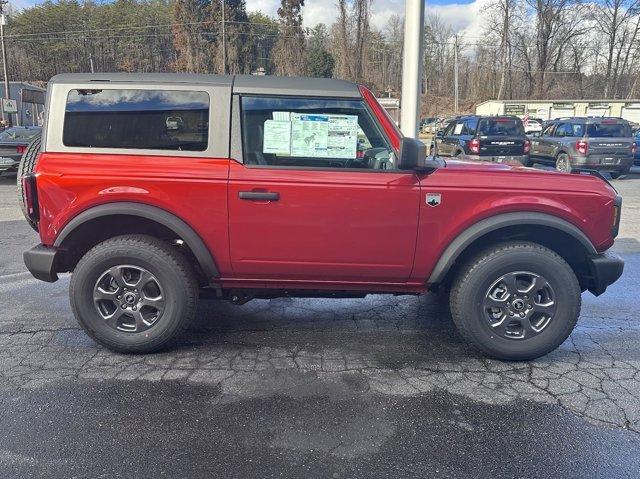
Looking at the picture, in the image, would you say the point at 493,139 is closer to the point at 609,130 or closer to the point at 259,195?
the point at 609,130

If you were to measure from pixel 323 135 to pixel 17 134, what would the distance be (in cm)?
1332

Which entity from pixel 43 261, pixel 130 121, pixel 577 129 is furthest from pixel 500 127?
pixel 43 261

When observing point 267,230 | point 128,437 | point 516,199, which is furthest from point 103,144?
point 516,199

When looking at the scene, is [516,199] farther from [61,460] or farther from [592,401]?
[61,460]

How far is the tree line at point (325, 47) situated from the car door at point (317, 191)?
38.1m

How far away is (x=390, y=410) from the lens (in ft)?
10.1

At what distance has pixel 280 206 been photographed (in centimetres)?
350

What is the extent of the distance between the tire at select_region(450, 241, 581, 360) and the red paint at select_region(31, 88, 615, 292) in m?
0.28

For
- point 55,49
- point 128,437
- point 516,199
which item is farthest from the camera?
point 55,49

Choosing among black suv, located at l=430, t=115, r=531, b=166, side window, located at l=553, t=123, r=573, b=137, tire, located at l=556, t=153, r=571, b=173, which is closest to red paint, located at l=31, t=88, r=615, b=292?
black suv, located at l=430, t=115, r=531, b=166

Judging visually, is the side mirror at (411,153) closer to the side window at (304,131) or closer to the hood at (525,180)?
the side window at (304,131)

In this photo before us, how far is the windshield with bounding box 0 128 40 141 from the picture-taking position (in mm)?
13516

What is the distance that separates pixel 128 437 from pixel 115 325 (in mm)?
1144

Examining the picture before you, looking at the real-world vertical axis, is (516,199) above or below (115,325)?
above
